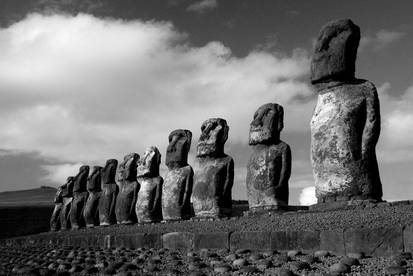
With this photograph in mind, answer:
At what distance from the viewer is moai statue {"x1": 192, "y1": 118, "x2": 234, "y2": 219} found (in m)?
10.9

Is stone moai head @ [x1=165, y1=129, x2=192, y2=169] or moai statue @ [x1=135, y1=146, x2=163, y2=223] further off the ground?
stone moai head @ [x1=165, y1=129, x2=192, y2=169]

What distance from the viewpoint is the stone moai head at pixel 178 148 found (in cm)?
1277

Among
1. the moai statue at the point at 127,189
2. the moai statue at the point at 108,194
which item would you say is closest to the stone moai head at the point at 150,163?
the moai statue at the point at 127,189

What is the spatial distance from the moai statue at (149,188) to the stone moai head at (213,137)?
9.53 feet

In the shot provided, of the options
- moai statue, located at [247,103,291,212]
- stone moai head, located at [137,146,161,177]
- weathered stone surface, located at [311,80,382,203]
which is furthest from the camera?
stone moai head, located at [137,146,161,177]

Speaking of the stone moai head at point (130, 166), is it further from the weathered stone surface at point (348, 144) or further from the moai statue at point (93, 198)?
the weathered stone surface at point (348, 144)

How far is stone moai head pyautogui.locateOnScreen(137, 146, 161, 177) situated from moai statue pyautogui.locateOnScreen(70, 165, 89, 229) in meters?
5.42

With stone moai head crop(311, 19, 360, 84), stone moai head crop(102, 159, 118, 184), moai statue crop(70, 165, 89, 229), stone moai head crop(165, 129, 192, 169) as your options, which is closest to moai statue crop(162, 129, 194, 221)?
stone moai head crop(165, 129, 192, 169)

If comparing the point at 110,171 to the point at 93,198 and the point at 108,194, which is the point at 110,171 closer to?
the point at 108,194

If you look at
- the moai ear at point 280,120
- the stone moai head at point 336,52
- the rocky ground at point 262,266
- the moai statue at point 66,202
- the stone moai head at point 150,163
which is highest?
the stone moai head at point 336,52

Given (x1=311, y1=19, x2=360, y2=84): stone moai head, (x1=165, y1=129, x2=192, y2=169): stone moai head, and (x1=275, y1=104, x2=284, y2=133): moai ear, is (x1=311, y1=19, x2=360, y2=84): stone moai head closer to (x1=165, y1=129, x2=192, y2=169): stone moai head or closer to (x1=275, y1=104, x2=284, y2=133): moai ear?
(x1=275, y1=104, x2=284, y2=133): moai ear

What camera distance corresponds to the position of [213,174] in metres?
11.0

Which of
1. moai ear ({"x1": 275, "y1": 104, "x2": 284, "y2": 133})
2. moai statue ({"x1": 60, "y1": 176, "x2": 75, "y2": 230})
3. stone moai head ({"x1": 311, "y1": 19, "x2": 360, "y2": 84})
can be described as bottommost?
moai statue ({"x1": 60, "y1": 176, "x2": 75, "y2": 230})

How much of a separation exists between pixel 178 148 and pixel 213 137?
1660 mm
